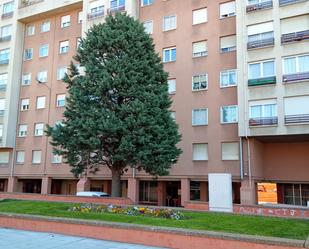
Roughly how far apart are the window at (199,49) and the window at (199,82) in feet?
5.53

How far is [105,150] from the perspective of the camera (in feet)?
60.6

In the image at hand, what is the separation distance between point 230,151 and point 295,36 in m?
8.63

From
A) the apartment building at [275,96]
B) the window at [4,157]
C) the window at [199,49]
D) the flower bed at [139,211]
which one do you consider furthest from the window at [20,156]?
the flower bed at [139,211]

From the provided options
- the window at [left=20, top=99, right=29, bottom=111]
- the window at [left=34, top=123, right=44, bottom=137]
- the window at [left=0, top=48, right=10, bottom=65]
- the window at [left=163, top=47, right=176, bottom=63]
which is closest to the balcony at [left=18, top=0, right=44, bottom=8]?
the window at [left=0, top=48, right=10, bottom=65]

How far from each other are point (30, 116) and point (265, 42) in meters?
22.7

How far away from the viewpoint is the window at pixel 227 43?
83.1ft

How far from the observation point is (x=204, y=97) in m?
25.8

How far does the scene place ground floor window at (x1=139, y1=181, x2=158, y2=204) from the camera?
2880cm

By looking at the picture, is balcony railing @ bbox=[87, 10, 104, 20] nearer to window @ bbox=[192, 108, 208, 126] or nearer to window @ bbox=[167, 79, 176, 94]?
window @ bbox=[167, 79, 176, 94]

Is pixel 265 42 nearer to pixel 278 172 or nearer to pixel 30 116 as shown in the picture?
pixel 278 172

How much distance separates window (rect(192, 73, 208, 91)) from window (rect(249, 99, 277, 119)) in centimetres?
422

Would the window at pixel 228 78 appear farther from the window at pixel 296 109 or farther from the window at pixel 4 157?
the window at pixel 4 157

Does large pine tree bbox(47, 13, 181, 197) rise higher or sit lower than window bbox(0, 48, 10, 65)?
lower

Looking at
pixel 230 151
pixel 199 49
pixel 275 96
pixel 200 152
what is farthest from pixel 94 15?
pixel 275 96
